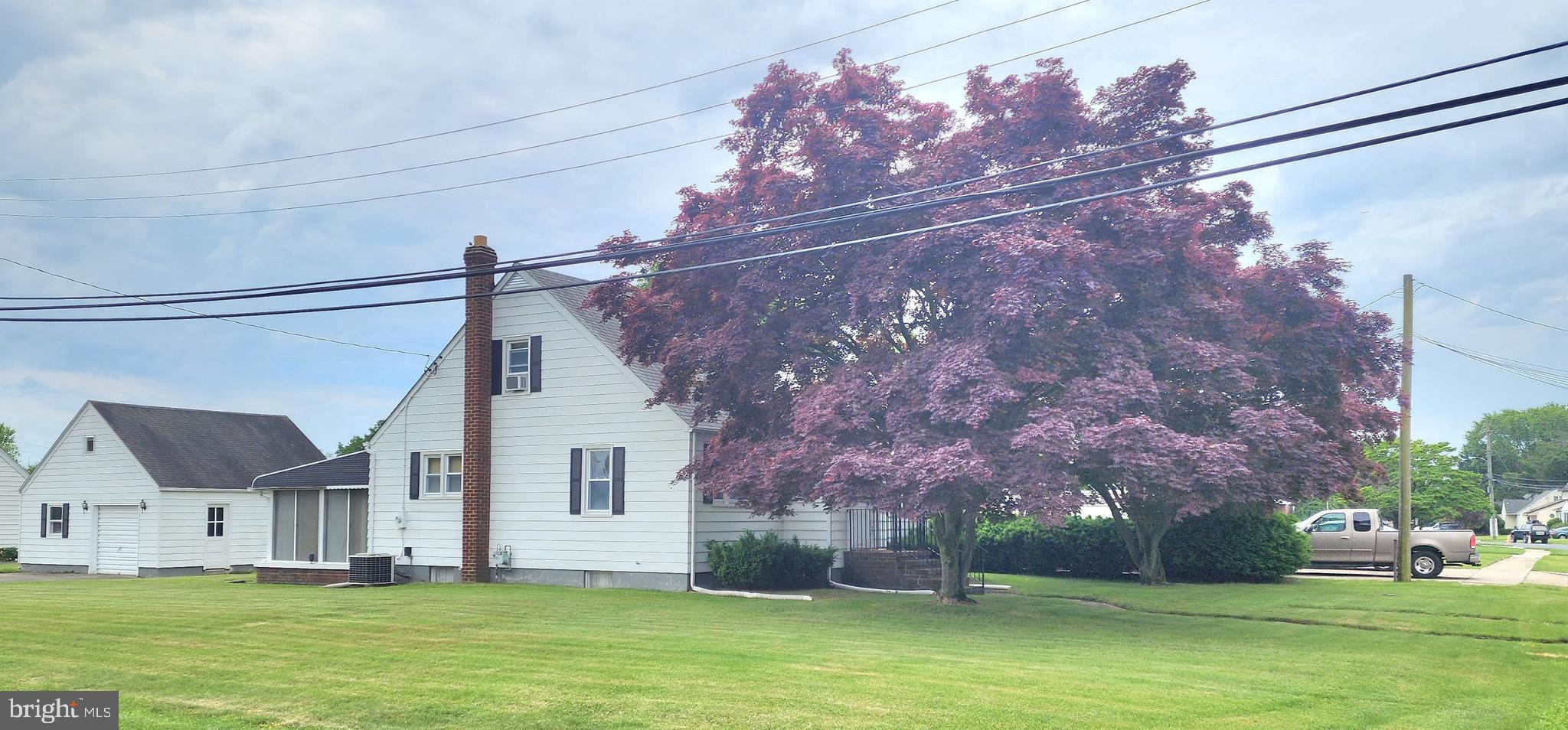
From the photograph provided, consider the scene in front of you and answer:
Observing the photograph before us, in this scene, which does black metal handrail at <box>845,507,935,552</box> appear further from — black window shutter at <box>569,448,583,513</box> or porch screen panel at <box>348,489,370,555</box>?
porch screen panel at <box>348,489,370,555</box>

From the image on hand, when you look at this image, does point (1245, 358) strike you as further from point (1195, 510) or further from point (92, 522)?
point (92, 522)

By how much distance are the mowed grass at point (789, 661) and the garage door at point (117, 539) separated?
18.9 meters

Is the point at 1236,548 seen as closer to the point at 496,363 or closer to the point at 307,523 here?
the point at 496,363

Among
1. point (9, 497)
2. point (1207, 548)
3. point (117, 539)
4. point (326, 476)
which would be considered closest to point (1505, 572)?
point (1207, 548)

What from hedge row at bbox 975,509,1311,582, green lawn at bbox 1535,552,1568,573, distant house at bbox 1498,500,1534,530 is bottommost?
distant house at bbox 1498,500,1534,530

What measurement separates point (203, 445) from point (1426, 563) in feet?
131

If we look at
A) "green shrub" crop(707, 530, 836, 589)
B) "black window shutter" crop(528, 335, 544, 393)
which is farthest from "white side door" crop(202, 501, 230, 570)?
"green shrub" crop(707, 530, 836, 589)

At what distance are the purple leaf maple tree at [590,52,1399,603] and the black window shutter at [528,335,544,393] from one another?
4.88m

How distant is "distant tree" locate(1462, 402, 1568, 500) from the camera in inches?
5802

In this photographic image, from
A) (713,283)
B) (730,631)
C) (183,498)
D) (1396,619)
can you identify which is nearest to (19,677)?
(730,631)

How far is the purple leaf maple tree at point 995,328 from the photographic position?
16391mm

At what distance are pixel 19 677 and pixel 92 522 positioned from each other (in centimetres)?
3242

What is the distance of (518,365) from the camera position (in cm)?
2711

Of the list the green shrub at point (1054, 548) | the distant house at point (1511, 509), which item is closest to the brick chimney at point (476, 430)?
the green shrub at point (1054, 548)
